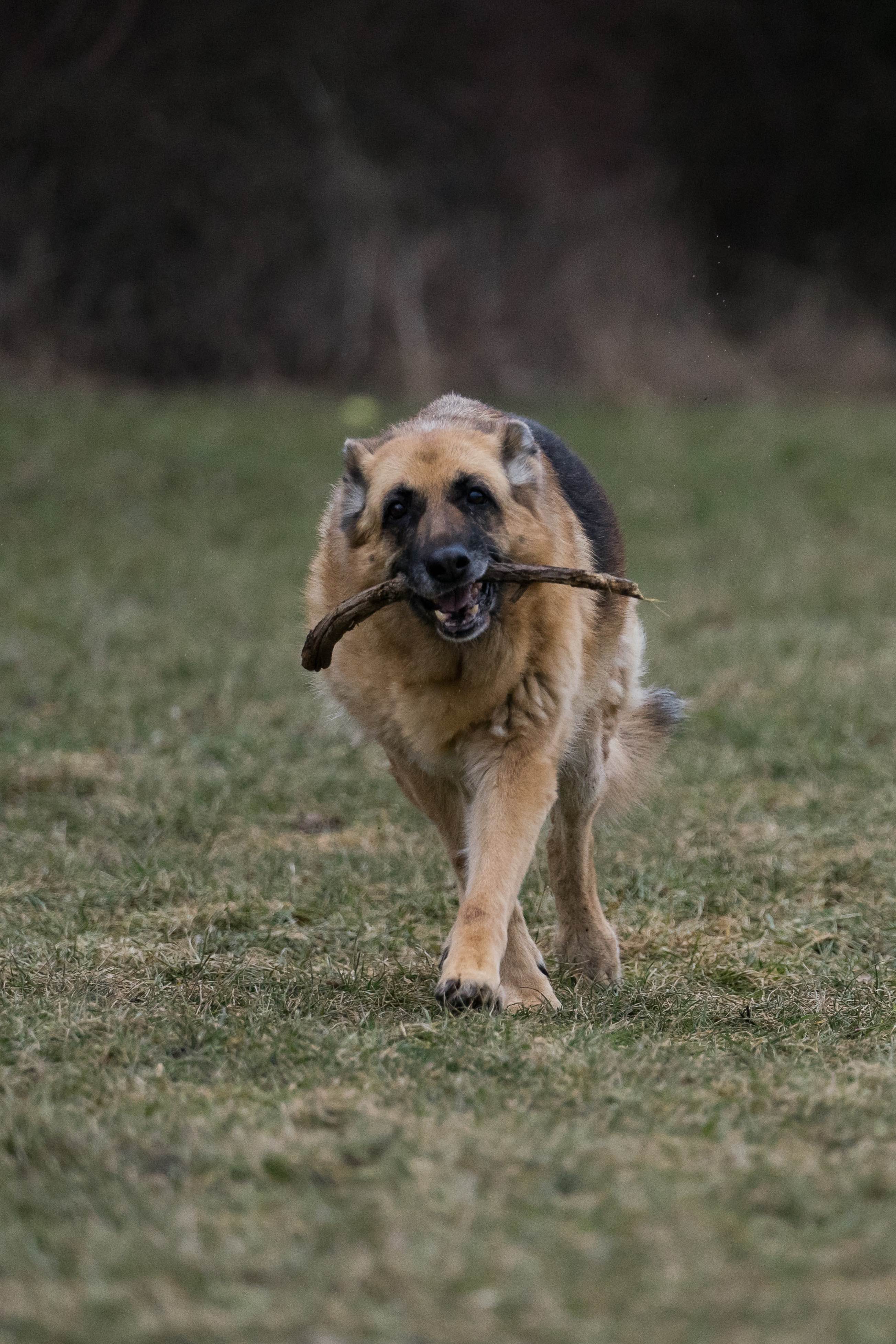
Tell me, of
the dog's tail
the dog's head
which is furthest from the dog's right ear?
the dog's tail

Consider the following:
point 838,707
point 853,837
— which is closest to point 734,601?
point 838,707

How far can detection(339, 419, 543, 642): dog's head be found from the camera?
4.35 m

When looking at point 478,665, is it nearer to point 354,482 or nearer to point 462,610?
point 462,610

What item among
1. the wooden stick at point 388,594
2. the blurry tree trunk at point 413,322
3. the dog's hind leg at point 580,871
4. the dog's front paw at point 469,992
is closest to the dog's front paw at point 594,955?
the dog's hind leg at point 580,871

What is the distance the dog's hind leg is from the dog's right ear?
1.05m

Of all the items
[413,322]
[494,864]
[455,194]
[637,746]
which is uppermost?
[455,194]

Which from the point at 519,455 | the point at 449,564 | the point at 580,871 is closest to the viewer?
the point at 449,564

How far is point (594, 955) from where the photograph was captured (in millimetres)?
4902

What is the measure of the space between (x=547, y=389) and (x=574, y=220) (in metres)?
2.96

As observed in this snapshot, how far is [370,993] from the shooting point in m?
4.44

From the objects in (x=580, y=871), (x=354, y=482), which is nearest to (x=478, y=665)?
(x=354, y=482)

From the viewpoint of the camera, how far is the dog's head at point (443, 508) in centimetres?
435

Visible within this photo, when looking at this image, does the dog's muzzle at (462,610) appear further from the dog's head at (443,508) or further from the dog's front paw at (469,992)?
the dog's front paw at (469,992)

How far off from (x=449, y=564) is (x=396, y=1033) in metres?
1.23
